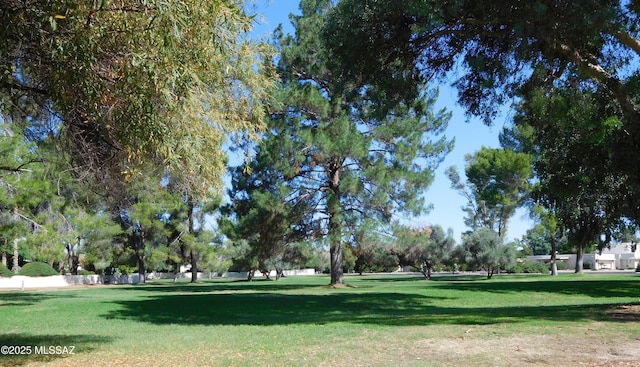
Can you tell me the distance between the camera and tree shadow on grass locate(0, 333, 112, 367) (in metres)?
10.0

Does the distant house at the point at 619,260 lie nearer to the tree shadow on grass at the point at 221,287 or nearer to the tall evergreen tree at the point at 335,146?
the tree shadow on grass at the point at 221,287

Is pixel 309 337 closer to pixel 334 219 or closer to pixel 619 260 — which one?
pixel 334 219

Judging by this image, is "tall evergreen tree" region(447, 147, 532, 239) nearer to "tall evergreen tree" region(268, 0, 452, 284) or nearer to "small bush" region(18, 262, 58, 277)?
"tall evergreen tree" region(268, 0, 452, 284)

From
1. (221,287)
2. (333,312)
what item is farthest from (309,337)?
(221,287)

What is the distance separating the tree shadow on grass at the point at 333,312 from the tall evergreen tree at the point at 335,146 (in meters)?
6.94

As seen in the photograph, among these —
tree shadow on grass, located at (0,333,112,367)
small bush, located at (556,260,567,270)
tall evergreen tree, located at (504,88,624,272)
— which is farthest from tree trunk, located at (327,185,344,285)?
small bush, located at (556,260,567,270)

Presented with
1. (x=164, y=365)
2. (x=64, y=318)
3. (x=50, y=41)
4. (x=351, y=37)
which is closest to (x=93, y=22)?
(x=50, y=41)

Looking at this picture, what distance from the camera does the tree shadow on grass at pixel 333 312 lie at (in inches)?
599

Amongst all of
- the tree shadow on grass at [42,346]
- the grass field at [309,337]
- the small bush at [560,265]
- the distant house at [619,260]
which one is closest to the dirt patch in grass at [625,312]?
the grass field at [309,337]

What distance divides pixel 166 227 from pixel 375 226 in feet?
92.7

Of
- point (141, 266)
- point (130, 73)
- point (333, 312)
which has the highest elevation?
point (130, 73)

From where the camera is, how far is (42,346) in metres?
11.5

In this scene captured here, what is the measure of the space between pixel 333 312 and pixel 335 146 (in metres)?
12.4

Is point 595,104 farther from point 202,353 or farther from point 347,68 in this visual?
point 202,353
